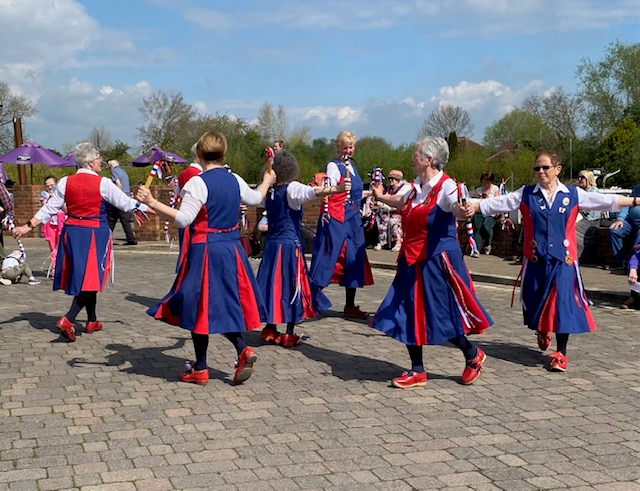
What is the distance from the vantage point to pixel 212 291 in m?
5.79

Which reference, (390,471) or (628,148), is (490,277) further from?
(628,148)

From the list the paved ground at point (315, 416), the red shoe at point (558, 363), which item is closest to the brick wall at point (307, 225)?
the paved ground at point (315, 416)

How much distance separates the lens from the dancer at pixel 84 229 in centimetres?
767

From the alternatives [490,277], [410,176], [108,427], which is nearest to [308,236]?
[490,277]

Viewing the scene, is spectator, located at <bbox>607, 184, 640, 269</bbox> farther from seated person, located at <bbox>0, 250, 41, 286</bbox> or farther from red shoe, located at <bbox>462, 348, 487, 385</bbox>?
seated person, located at <bbox>0, 250, 41, 286</bbox>

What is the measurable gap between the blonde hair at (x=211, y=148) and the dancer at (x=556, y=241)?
218cm

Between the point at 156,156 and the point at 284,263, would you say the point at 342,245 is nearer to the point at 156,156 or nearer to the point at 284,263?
the point at 284,263

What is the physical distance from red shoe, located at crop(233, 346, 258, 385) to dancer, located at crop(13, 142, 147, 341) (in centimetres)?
234

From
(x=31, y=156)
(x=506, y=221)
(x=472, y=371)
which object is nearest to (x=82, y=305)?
(x=472, y=371)

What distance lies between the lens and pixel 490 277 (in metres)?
12.5

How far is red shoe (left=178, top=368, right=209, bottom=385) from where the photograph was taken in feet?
19.6

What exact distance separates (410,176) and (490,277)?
37.4 m

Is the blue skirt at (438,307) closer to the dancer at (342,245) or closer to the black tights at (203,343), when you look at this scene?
the black tights at (203,343)

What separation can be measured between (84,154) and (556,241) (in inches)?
171
